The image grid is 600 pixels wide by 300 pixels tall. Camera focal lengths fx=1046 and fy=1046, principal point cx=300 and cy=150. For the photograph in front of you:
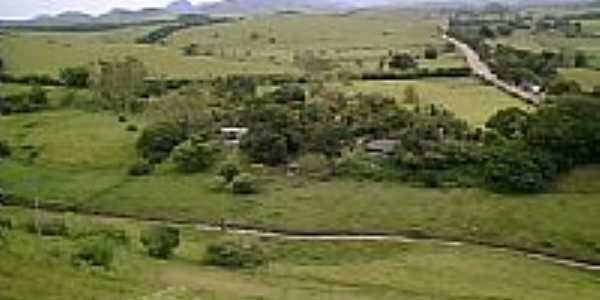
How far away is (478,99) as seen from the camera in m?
129

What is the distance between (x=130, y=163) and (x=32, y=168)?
9.56 m

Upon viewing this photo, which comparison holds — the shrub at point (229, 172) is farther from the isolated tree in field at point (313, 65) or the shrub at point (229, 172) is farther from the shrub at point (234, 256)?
the isolated tree in field at point (313, 65)

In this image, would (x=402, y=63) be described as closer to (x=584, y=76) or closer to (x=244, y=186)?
(x=584, y=76)

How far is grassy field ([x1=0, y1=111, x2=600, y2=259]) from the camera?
80.8 metres

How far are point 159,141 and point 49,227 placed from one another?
33.1 meters

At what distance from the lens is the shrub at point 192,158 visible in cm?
10006

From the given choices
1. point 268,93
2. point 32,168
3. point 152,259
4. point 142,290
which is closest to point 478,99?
point 268,93

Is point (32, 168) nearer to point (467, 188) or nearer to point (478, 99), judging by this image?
point (467, 188)

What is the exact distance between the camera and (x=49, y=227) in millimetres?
73875

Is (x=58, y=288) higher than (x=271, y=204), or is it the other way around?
(x=58, y=288)

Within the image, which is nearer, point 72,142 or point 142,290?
point 142,290

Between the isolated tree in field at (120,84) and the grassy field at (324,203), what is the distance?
27425 millimetres

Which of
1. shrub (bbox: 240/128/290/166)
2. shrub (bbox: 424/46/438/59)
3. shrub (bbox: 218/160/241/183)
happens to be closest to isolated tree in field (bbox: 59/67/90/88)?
shrub (bbox: 240/128/290/166)

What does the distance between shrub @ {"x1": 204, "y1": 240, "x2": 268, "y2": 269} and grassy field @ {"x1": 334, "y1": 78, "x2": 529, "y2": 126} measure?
149ft
